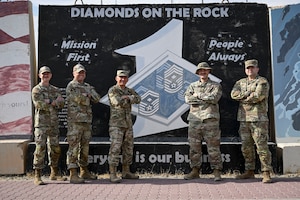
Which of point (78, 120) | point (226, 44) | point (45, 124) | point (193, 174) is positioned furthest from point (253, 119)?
point (45, 124)

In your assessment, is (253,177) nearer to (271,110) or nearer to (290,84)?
(271,110)

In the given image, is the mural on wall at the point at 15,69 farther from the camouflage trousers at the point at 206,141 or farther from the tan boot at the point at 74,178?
the camouflage trousers at the point at 206,141

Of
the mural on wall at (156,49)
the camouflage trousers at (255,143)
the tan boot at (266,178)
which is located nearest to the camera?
the tan boot at (266,178)

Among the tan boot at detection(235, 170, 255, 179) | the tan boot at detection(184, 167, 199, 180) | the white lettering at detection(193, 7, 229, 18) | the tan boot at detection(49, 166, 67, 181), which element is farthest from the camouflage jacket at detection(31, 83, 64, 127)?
the white lettering at detection(193, 7, 229, 18)

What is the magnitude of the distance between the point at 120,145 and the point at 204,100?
1.74 m

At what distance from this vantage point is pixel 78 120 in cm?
730

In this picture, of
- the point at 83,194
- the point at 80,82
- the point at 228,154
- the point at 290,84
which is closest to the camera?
the point at 83,194

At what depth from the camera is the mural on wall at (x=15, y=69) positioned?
8930 mm

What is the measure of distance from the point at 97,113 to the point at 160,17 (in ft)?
8.44

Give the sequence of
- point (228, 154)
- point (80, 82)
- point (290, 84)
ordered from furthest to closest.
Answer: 1. point (290, 84)
2. point (228, 154)
3. point (80, 82)

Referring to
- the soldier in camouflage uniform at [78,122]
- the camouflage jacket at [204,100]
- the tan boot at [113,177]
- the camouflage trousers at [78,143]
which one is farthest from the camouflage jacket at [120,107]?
the camouflage jacket at [204,100]

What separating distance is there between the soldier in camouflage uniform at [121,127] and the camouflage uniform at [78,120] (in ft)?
1.34

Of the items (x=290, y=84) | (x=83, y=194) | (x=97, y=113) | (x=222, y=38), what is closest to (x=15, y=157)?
(x=97, y=113)

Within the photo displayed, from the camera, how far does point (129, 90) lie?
7625 millimetres
